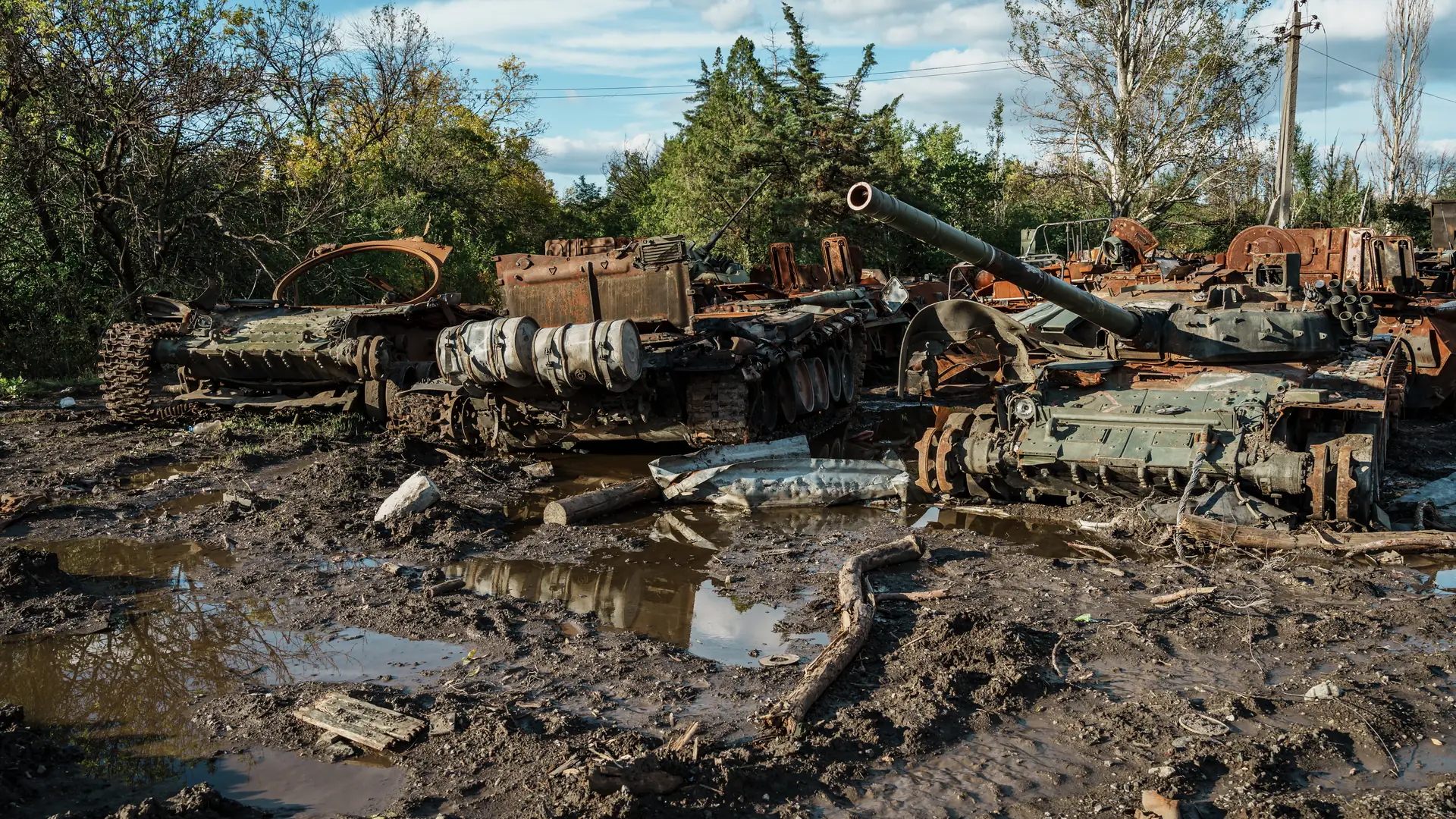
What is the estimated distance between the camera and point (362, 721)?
4.25 meters

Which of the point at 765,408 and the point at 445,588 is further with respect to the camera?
the point at 765,408

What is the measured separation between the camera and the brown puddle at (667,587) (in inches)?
213

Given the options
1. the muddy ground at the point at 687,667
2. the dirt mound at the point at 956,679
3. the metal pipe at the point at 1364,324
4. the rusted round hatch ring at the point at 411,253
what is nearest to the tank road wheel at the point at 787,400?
the muddy ground at the point at 687,667

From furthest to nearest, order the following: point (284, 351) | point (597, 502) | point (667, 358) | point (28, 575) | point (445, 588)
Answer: point (284, 351), point (667, 358), point (597, 502), point (445, 588), point (28, 575)

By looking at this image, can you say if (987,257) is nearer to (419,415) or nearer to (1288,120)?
(419,415)

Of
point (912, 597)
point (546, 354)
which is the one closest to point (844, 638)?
point (912, 597)

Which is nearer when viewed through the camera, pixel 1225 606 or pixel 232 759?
pixel 232 759

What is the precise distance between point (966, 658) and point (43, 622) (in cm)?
472

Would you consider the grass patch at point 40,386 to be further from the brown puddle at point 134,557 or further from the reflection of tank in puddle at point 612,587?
the reflection of tank in puddle at point 612,587

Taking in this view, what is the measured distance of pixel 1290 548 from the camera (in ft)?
20.9

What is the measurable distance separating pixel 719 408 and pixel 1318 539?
4.67 m

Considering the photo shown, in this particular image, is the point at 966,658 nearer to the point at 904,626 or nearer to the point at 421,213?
the point at 904,626

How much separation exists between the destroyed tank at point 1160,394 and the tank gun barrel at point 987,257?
2 centimetres

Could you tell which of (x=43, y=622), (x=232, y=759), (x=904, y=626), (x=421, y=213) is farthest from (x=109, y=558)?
(x=421, y=213)
